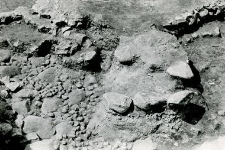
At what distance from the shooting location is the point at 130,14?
636 cm

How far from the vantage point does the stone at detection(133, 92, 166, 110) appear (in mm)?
4805

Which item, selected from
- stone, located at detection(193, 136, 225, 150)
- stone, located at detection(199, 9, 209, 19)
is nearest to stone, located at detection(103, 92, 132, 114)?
stone, located at detection(193, 136, 225, 150)

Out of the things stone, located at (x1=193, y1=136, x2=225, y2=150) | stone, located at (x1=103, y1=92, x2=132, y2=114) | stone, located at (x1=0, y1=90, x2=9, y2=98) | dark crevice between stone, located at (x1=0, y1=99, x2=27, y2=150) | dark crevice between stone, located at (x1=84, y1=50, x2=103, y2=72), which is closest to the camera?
dark crevice between stone, located at (x1=0, y1=99, x2=27, y2=150)

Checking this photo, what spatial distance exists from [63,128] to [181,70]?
220cm

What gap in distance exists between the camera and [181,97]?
187 inches

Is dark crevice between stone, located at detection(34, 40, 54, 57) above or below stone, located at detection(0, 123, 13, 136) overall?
above

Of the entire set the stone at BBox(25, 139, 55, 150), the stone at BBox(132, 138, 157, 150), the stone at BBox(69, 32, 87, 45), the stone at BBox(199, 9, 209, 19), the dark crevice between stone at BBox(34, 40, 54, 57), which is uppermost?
the stone at BBox(199, 9, 209, 19)

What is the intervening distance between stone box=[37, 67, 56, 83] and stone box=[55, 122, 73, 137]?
97 centimetres

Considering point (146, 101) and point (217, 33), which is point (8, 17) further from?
point (217, 33)

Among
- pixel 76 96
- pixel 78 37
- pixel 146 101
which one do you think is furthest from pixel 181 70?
pixel 78 37

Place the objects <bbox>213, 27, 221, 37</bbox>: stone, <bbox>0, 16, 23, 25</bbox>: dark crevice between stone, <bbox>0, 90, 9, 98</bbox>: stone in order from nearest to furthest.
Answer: <bbox>0, 90, 9, 98</bbox>: stone → <bbox>213, 27, 221, 37</bbox>: stone → <bbox>0, 16, 23, 25</bbox>: dark crevice between stone

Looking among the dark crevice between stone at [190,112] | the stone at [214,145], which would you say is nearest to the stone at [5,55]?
the dark crevice between stone at [190,112]

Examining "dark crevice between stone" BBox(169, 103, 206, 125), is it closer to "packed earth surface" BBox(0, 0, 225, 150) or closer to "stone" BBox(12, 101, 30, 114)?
"packed earth surface" BBox(0, 0, 225, 150)

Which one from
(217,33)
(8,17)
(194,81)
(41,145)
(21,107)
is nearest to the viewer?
(41,145)
